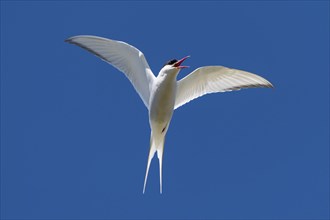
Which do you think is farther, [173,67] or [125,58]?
[125,58]

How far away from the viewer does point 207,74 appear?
42.2 ft

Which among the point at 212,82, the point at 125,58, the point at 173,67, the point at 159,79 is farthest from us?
the point at 212,82

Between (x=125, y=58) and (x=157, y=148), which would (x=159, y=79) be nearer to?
(x=125, y=58)

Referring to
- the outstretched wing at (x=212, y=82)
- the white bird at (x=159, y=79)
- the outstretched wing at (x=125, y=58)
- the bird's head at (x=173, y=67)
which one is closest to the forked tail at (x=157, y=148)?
the white bird at (x=159, y=79)

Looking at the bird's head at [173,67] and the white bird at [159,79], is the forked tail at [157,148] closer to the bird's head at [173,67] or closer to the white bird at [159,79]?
the white bird at [159,79]

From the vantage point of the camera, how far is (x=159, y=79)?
40.1ft

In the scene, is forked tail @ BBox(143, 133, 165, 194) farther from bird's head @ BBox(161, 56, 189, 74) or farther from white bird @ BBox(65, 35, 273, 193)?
bird's head @ BBox(161, 56, 189, 74)

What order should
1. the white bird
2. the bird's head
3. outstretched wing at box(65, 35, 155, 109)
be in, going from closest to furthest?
the bird's head < the white bird < outstretched wing at box(65, 35, 155, 109)

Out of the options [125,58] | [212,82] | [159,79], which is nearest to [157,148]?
[159,79]

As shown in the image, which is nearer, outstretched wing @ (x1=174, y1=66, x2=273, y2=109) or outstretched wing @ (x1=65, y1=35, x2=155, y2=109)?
outstretched wing @ (x1=65, y1=35, x2=155, y2=109)

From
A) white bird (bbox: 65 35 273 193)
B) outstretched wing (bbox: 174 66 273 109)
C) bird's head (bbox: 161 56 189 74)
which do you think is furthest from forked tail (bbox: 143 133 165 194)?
bird's head (bbox: 161 56 189 74)

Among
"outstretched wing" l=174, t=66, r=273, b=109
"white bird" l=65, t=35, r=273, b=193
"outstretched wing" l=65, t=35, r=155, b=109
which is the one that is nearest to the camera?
"white bird" l=65, t=35, r=273, b=193

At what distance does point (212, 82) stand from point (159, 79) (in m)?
1.23

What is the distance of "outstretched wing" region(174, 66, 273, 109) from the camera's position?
12711mm
